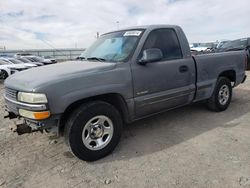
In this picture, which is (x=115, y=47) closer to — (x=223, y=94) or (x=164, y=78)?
(x=164, y=78)

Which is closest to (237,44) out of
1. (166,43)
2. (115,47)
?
(166,43)

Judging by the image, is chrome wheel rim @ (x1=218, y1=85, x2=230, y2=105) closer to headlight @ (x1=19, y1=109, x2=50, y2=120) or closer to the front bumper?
the front bumper

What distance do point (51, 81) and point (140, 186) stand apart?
66.7 inches

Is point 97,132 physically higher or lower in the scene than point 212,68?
lower

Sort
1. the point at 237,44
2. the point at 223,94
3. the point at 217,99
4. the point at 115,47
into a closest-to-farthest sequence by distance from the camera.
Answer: the point at 115,47 < the point at 217,99 < the point at 223,94 < the point at 237,44

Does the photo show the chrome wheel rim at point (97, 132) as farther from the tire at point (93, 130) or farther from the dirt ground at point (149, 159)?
the dirt ground at point (149, 159)

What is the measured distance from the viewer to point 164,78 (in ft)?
13.6

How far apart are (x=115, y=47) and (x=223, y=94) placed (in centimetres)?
299

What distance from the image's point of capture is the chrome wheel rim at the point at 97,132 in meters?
3.45

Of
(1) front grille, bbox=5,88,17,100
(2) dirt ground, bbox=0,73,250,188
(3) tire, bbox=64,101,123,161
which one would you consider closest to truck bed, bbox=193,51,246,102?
(2) dirt ground, bbox=0,73,250,188

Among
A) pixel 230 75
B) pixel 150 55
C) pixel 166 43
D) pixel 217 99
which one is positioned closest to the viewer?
pixel 150 55

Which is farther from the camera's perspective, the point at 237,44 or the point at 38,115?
the point at 237,44

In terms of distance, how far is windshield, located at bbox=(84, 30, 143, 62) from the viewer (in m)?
3.89

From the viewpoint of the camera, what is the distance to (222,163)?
3.29 metres
